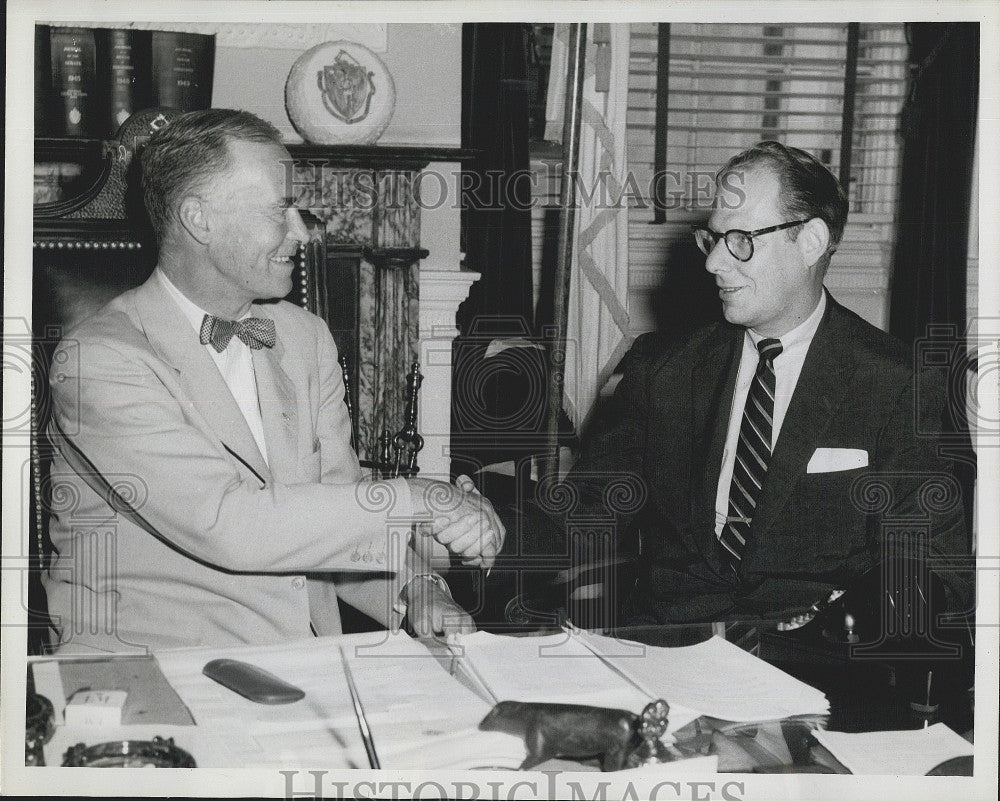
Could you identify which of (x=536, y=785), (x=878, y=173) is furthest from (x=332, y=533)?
(x=878, y=173)

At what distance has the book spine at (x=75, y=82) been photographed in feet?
7.80

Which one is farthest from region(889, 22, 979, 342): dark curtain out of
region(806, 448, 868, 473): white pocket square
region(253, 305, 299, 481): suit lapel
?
region(253, 305, 299, 481): suit lapel

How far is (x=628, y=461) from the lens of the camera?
7.71 ft

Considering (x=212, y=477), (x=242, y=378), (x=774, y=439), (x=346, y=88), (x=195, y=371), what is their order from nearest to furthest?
(x=212, y=477), (x=195, y=371), (x=242, y=378), (x=774, y=439), (x=346, y=88)

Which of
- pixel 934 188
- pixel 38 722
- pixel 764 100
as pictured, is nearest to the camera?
pixel 38 722

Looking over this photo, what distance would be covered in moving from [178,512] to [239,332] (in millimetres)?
420

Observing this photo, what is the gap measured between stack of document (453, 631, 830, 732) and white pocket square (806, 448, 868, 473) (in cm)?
56

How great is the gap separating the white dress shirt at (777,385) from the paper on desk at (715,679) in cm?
51

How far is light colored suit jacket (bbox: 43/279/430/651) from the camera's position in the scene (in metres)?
1.83

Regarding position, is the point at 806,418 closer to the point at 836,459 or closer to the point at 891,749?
the point at 836,459

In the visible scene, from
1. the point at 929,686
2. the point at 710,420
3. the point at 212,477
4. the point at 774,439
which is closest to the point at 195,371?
the point at 212,477

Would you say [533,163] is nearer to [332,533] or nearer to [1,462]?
[332,533]

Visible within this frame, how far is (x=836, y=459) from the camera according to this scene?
2.12 meters

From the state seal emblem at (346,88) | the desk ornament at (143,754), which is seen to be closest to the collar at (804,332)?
the state seal emblem at (346,88)
